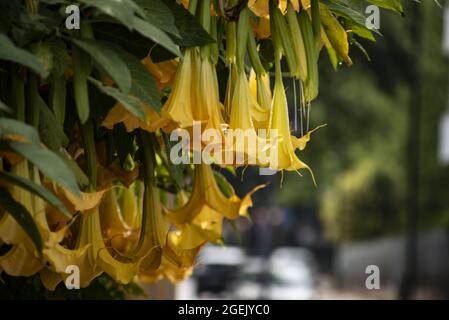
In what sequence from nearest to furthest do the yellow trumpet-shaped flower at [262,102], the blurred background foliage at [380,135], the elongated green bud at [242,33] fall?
the elongated green bud at [242,33] → the yellow trumpet-shaped flower at [262,102] → the blurred background foliage at [380,135]

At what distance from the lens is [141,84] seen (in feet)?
5.32

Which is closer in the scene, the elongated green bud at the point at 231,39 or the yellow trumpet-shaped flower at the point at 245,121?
the yellow trumpet-shaped flower at the point at 245,121

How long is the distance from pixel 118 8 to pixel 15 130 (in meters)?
0.24

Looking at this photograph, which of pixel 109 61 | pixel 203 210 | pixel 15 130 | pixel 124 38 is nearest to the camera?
pixel 15 130

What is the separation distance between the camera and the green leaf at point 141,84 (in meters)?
1.61

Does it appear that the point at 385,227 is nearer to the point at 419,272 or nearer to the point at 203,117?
the point at 419,272

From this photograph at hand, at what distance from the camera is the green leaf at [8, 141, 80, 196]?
139 centimetres

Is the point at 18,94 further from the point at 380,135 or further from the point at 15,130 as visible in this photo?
the point at 380,135

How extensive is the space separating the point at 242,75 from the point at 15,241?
0.53 m

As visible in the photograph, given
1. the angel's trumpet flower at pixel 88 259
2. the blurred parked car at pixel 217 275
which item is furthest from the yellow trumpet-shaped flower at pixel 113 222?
the blurred parked car at pixel 217 275

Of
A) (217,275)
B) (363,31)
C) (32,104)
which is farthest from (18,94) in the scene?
(217,275)

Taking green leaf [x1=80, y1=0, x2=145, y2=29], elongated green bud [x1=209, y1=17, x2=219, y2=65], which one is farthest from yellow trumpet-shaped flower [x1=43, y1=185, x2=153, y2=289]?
green leaf [x1=80, y1=0, x2=145, y2=29]

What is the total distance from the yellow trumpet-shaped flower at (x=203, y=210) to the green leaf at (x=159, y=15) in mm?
460

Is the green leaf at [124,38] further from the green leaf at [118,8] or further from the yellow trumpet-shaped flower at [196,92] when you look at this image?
the green leaf at [118,8]
